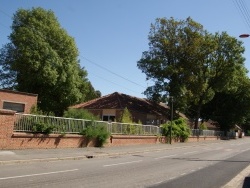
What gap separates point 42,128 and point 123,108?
2617 centimetres

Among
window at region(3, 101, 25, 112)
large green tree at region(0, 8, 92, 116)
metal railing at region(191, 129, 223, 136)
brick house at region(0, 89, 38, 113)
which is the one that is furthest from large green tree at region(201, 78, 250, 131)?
window at region(3, 101, 25, 112)

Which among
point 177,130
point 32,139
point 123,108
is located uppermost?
point 123,108

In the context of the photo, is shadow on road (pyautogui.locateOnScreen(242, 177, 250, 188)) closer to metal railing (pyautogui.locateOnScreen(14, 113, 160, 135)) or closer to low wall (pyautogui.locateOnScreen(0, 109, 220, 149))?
low wall (pyautogui.locateOnScreen(0, 109, 220, 149))

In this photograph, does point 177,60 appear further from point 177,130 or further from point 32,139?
point 32,139

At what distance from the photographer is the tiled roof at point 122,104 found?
1983 inches

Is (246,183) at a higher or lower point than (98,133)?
lower

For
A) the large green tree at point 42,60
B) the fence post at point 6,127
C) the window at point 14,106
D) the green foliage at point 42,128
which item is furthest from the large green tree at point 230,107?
the fence post at point 6,127

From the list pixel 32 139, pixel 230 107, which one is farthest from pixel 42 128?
pixel 230 107

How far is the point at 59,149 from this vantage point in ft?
76.9

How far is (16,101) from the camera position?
33.5 meters

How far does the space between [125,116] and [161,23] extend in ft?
70.3

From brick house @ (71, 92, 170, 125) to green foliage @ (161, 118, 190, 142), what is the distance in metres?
5.25

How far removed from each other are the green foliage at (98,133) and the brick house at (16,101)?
8151mm

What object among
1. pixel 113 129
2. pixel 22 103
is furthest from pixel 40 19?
pixel 113 129
